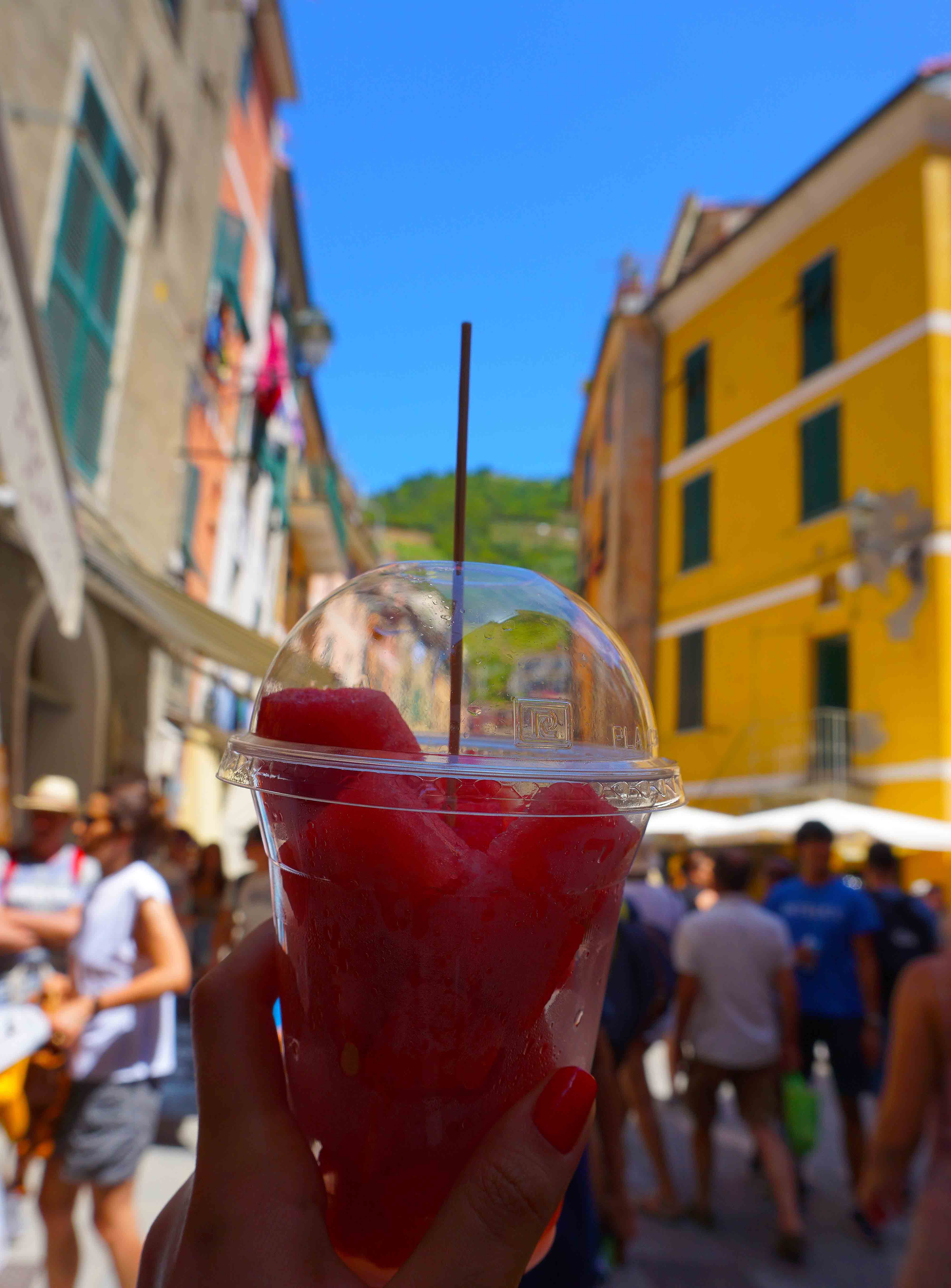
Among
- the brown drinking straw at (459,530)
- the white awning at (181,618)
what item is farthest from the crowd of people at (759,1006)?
the white awning at (181,618)

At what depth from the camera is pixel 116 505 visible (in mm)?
9188

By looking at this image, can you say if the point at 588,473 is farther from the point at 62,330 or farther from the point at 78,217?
the point at 62,330

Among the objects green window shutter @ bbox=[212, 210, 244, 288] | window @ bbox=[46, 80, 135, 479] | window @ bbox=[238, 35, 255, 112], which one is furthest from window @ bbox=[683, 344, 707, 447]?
window @ bbox=[46, 80, 135, 479]

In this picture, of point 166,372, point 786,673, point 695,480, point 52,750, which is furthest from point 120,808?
point 695,480

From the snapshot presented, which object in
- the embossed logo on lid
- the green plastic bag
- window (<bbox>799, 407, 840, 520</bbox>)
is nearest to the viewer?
the embossed logo on lid

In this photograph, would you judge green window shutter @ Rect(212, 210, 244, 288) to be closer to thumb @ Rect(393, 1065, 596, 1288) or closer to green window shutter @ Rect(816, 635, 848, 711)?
green window shutter @ Rect(816, 635, 848, 711)

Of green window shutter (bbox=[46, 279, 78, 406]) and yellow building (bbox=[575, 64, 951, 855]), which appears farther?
yellow building (bbox=[575, 64, 951, 855])

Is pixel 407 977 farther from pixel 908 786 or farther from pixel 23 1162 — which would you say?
pixel 908 786

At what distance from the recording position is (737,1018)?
4.84 metres

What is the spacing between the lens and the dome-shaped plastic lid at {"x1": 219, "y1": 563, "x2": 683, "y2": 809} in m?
1.00

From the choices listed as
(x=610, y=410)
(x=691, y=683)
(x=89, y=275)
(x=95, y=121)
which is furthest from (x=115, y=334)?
(x=610, y=410)

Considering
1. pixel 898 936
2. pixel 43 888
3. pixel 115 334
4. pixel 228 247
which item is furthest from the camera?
pixel 228 247

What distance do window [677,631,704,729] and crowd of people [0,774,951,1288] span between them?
12582 millimetres

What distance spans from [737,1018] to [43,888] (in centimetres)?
333
